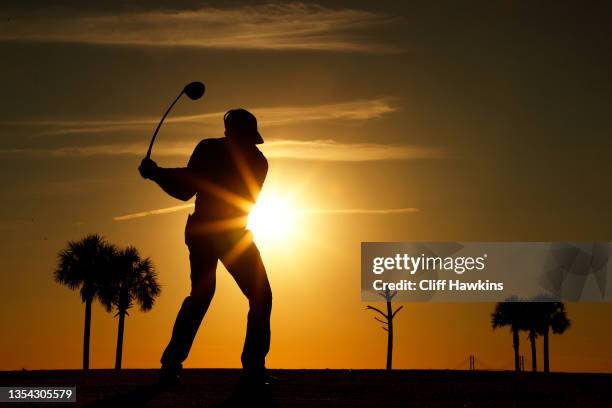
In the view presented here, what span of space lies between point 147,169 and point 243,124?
1.14 meters

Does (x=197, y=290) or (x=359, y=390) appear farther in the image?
(x=359, y=390)

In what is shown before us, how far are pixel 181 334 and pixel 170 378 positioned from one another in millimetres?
617

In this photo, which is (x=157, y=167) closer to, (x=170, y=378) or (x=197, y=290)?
(x=197, y=290)

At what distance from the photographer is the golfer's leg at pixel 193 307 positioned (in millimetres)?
12023

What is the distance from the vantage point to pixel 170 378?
12625 mm

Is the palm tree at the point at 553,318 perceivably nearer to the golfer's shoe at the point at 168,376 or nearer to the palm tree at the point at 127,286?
the palm tree at the point at 127,286

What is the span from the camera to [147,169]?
11789 millimetres

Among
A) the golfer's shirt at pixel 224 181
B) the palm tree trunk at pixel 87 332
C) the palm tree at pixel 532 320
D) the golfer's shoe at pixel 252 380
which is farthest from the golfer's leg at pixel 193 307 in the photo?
the palm tree at pixel 532 320

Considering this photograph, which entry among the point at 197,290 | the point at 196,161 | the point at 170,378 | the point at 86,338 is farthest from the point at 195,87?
the point at 86,338

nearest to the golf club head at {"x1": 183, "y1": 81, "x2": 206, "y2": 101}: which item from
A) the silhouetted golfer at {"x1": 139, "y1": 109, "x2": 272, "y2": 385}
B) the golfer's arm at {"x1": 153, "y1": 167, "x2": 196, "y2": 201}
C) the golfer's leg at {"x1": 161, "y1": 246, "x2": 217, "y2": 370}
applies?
the silhouetted golfer at {"x1": 139, "y1": 109, "x2": 272, "y2": 385}

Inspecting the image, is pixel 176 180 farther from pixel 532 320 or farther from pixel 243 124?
pixel 532 320

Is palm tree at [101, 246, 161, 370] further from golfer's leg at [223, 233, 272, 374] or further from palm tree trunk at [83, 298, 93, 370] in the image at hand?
golfer's leg at [223, 233, 272, 374]

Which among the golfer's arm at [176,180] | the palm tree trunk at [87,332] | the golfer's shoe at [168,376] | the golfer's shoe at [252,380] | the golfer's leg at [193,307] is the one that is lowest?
the golfer's shoe at [252,380]

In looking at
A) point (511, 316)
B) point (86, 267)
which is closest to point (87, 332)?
point (86, 267)
